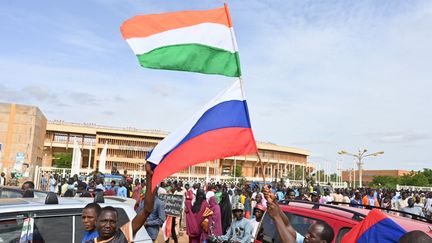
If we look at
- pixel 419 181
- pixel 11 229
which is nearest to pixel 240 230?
pixel 11 229

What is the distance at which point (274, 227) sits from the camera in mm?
5289

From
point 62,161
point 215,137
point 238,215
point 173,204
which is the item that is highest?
point 62,161

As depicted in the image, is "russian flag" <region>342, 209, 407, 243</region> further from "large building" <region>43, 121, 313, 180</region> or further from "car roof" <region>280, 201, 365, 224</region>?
"large building" <region>43, 121, 313, 180</region>

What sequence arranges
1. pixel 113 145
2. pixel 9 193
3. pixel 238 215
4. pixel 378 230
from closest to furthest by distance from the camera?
pixel 378 230
pixel 238 215
pixel 9 193
pixel 113 145

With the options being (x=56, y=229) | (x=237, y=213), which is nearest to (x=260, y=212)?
(x=237, y=213)

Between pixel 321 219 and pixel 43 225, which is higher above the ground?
pixel 321 219

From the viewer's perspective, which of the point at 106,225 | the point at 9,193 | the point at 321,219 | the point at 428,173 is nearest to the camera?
the point at 106,225

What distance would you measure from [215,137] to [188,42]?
1.05 m

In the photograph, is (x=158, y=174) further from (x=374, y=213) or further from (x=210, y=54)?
(x=374, y=213)

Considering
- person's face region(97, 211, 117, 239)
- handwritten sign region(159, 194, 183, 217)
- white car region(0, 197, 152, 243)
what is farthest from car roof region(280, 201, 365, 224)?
handwritten sign region(159, 194, 183, 217)

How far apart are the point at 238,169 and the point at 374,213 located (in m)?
104

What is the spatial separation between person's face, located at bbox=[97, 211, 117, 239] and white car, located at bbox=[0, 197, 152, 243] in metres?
1.02

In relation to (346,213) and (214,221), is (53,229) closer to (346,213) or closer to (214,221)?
(346,213)

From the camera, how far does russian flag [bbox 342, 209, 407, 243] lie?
2887mm
